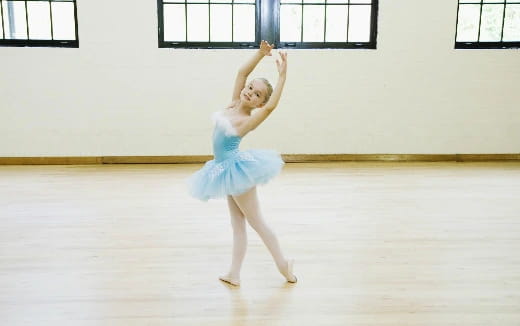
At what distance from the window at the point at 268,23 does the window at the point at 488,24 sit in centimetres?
95

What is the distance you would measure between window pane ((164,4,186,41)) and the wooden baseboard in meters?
1.23

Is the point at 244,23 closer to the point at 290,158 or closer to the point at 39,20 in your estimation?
the point at 290,158

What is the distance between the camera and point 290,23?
5066mm

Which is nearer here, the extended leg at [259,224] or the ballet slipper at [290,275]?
the extended leg at [259,224]

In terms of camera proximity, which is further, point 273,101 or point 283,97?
point 283,97

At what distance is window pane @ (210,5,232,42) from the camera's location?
16.3ft

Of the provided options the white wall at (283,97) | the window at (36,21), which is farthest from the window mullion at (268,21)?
the window at (36,21)

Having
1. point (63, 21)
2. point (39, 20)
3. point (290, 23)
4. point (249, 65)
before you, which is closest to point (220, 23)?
point (290, 23)

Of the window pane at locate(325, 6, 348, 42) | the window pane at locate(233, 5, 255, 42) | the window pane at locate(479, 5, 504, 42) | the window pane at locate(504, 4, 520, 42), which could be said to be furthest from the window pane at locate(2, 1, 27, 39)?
the window pane at locate(504, 4, 520, 42)

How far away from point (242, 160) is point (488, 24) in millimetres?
4215

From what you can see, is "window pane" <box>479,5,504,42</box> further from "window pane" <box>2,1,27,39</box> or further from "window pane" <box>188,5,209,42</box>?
"window pane" <box>2,1,27,39</box>

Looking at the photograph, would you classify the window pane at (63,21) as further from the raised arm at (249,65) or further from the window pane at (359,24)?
the raised arm at (249,65)

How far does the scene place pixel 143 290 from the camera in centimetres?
219

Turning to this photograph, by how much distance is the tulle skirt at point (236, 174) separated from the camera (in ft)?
6.64
